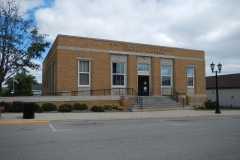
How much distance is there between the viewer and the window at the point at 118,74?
25.7 m

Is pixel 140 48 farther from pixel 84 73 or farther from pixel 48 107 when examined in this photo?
pixel 48 107

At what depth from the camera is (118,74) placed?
25.9 m

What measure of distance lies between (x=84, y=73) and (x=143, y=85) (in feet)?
22.5

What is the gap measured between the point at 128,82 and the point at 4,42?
39.7 ft

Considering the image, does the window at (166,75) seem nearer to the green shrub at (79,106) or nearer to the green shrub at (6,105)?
the green shrub at (79,106)

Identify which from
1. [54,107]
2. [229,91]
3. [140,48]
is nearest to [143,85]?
[140,48]

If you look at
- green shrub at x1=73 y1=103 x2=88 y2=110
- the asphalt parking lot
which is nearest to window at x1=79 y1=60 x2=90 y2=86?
green shrub at x1=73 y1=103 x2=88 y2=110

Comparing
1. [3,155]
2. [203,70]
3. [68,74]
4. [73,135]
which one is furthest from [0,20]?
[203,70]

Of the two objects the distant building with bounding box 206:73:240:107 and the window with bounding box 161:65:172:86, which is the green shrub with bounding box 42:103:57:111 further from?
the distant building with bounding box 206:73:240:107

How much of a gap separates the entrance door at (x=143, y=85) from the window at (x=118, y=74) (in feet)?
7.33

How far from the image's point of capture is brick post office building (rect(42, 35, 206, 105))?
76.7 feet

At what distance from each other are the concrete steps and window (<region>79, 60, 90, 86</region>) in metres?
5.05

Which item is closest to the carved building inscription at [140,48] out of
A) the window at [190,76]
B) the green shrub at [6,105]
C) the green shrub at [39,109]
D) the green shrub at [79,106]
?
the window at [190,76]

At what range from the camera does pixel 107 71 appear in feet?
82.3
